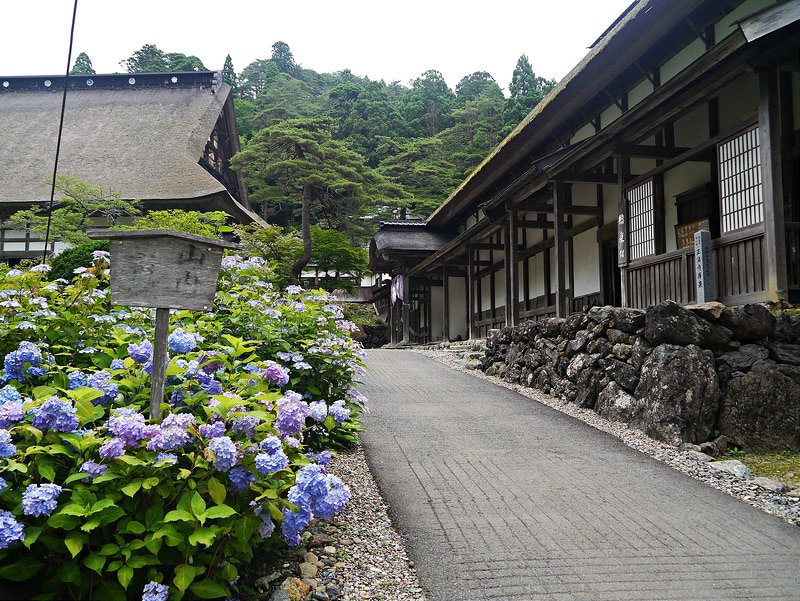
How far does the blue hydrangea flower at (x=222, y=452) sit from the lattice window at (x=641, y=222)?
23.4 feet

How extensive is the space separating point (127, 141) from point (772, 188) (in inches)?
1103

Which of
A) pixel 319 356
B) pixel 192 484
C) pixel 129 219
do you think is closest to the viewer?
pixel 192 484

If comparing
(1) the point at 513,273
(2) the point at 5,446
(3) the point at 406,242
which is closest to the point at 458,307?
(3) the point at 406,242

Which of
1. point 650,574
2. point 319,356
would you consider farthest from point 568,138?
point 650,574

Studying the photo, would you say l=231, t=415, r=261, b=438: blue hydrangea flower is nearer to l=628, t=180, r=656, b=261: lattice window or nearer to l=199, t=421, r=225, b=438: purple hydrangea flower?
l=199, t=421, r=225, b=438: purple hydrangea flower

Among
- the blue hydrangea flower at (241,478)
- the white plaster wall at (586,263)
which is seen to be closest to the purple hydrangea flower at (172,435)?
the blue hydrangea flower at (241,478)

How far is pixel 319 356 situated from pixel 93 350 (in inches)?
68.2

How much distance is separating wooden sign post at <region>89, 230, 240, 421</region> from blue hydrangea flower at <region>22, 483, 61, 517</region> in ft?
3.44

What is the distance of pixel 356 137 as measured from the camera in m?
36.1

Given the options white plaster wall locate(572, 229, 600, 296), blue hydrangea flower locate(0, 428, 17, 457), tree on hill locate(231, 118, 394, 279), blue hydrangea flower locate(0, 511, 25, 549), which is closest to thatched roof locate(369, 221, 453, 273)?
tree on hill locate(231, 118, 394, 279)

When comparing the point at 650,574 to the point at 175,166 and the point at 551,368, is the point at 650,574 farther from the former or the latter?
the point at 175,166

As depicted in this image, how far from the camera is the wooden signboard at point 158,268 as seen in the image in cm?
322

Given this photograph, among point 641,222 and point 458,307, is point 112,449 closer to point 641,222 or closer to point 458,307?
point 641,222

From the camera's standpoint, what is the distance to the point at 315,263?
25234mm
